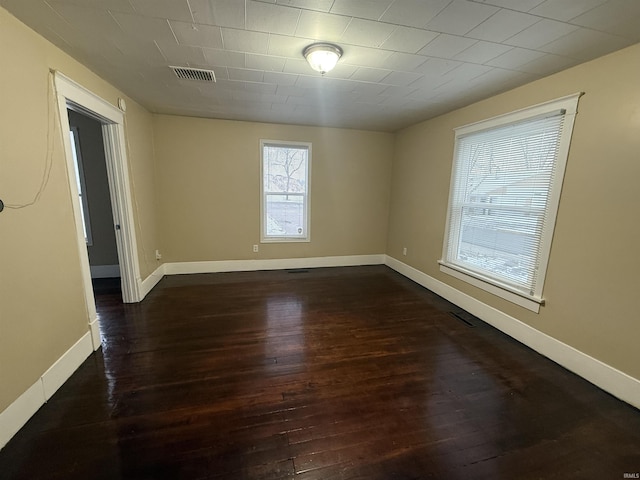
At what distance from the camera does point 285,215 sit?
486 centimetres

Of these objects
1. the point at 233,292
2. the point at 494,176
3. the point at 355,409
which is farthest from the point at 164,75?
the point at 494,176

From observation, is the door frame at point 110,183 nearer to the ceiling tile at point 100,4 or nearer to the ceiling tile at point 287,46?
the ceiling tile at point 100,4

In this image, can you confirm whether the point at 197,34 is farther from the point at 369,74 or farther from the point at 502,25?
the point at 502,25

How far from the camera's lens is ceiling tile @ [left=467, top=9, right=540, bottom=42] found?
5.29 feet

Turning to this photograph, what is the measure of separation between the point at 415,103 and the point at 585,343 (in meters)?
2.88

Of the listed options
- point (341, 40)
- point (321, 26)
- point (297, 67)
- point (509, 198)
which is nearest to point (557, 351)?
point (509, 198)

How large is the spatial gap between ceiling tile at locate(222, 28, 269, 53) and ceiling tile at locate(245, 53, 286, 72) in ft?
0.32

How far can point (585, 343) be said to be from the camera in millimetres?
2215

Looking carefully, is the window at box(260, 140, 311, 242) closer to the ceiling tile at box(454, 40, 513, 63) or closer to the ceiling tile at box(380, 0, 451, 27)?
the ceiling tile at box(454, 40, 513, 63)

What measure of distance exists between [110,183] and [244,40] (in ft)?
7.49

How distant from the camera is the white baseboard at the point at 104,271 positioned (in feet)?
13.5

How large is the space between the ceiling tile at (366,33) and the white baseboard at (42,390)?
305 cm

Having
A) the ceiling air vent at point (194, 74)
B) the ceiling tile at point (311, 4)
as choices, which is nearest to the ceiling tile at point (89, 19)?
the ceiling air vent at point (194, 74)

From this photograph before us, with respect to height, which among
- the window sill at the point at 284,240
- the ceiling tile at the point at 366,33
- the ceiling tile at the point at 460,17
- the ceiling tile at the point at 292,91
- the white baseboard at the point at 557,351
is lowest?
the white baseboard at the point at 557,351
